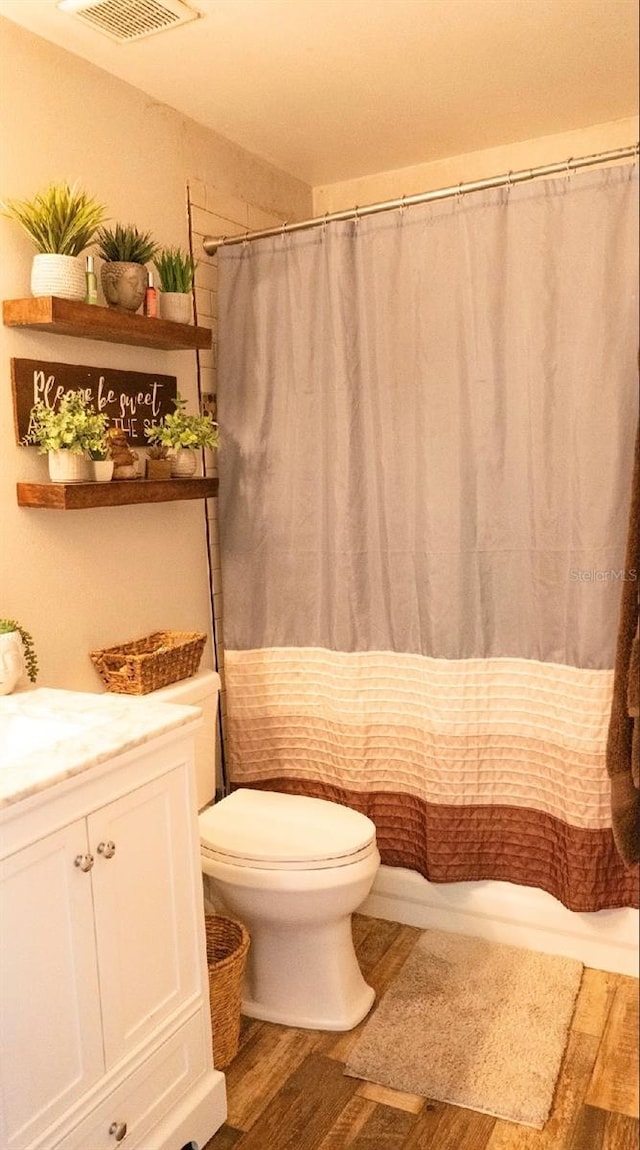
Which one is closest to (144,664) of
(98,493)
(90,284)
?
(98,493)

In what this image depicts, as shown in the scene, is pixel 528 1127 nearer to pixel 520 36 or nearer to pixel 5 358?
pixel 5 358

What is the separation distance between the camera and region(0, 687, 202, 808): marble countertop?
1326mm

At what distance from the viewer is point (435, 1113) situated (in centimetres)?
178

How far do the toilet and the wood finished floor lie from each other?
85mm

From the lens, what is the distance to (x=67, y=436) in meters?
1.87

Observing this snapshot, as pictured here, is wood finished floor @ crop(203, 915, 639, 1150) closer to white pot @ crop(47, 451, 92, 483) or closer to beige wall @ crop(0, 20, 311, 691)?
beige wall @ crop(0, 20, 311, 691)

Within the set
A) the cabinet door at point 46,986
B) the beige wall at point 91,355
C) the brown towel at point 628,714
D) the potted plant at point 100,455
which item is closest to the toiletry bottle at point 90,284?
the beige wall at point 91,355

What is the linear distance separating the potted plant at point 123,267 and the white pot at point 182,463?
0.38 meters

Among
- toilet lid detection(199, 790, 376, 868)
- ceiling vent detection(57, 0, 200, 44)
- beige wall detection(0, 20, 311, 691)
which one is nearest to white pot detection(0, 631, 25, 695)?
beige wall detection(0, 20, 311, 691)

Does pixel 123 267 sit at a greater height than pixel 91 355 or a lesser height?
greater

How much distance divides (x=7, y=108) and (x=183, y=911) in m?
1.72

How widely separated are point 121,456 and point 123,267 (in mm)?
447

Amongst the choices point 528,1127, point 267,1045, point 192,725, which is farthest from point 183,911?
point 528,1127

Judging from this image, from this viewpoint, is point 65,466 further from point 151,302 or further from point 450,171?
point 450,171
